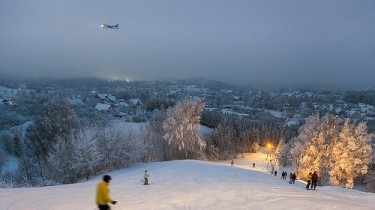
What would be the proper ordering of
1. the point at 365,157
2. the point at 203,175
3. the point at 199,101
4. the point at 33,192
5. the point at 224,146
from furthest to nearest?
1. the point at 224,146
2. the point at 199,101
3. the point at 365,157
4. the point at 203,175
5. the point at 33,192

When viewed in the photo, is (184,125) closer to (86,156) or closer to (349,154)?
(86,156)

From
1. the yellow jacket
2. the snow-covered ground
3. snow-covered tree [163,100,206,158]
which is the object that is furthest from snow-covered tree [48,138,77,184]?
the yellow jacket

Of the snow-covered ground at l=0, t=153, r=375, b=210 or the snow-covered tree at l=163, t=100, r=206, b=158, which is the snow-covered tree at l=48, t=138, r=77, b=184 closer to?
the snow-covered ground at l=0, t=153, r=375, b=210

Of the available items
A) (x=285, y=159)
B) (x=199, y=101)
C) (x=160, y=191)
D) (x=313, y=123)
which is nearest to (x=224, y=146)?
(x=285, y=159)

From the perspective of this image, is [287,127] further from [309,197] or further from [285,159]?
[309,197]

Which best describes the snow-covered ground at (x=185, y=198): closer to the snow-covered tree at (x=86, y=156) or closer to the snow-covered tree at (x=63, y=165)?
the snow-covered tree at (x=86, y=156)
